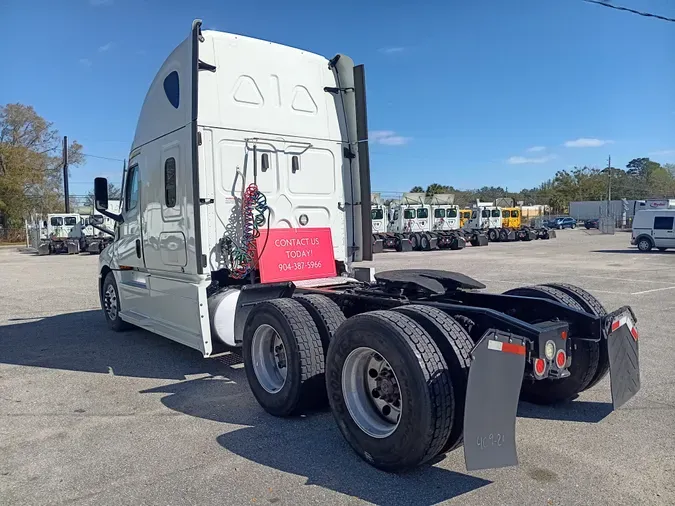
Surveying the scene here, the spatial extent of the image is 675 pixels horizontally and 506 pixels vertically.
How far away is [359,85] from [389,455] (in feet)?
15.0

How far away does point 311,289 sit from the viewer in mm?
5703

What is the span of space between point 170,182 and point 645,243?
26348 mm

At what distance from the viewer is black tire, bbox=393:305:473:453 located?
11.1ft

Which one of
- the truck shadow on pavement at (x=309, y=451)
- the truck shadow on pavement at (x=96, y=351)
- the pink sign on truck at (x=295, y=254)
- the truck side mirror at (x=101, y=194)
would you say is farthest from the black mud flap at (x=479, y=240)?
the truck shadow on pavement at (x=309, y=451)

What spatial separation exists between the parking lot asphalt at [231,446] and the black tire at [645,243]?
2213cm

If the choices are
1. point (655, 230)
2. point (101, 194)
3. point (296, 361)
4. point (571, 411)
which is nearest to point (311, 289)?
point (296, 361)

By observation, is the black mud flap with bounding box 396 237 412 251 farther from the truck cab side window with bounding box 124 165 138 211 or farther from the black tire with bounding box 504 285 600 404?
the black tire with bounding box 504 285 600 404

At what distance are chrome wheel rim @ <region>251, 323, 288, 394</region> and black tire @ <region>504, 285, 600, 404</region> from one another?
83.0 inches

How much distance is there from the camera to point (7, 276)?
18.5 meters

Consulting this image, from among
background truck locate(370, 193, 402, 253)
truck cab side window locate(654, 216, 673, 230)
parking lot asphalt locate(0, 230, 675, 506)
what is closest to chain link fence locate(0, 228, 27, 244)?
background truck locate(370, 193, 402, 253)

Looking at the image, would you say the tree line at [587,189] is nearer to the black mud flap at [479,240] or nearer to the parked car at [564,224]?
the parked car at [564,224]

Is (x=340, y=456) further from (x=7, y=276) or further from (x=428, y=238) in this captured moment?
(x=428, y=238)

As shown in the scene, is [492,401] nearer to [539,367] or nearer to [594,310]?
[539,367]

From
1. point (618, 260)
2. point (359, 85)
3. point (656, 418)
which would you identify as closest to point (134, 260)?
point (359, 85)
